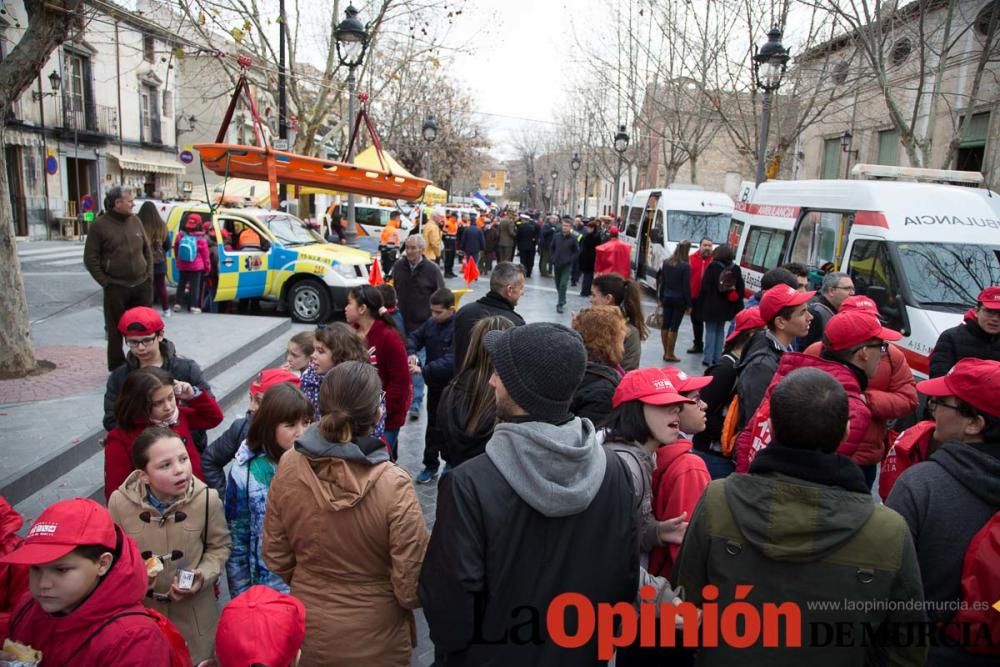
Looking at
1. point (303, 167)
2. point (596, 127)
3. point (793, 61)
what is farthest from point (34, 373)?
point (596, 127)

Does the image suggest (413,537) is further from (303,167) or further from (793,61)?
(793,61)

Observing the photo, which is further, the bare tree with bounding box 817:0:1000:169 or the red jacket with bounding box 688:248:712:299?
the bare tree with bounding box 817:0:1000:169

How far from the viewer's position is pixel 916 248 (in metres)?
7.59

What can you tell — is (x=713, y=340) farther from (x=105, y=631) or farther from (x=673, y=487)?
(x=105, y=631)

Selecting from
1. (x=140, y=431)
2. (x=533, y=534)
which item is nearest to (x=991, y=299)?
(x=533, y=534)

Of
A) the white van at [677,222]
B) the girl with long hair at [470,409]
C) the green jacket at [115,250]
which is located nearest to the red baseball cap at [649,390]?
the girl with long hair at [470,409]

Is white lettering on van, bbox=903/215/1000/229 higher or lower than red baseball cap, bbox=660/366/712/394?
higher

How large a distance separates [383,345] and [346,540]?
280cm

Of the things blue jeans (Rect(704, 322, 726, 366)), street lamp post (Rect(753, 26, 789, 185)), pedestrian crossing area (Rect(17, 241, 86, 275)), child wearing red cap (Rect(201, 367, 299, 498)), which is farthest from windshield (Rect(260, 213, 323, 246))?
child wearing red cap (Rect(201, 367, 299, 498))

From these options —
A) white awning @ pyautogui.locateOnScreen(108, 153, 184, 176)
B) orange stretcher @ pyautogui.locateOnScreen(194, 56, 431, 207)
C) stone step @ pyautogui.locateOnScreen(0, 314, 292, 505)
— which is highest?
white awning @ pyautogui.locateOnScreen(108, 153, 184, 176)

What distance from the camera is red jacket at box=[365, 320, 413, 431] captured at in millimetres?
5000

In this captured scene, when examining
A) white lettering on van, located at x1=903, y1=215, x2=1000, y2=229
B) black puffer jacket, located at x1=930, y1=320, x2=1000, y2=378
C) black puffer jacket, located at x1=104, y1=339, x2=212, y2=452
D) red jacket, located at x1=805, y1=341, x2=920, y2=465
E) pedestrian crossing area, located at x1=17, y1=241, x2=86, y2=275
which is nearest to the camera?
red jacket, located at x1=805, y1=341, x2=920, y2=465

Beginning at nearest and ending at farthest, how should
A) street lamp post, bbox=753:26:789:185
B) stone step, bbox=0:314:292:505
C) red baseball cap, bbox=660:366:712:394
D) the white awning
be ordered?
red baseball cap, bbox=660:366:712:394 → stone step, bbox=0:314:292:505 → street lamp post, bbox=753:26:789:185 → the white awning

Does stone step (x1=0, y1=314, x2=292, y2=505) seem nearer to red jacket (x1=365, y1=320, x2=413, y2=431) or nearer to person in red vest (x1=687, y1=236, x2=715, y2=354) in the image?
red jacket (x1=365, y1=320, x2=413, y2=431)
